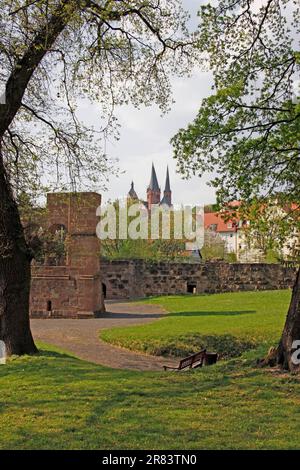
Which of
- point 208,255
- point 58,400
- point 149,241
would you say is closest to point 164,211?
point 149,241

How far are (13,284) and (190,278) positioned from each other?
78.0ft

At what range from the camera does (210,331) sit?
55.5 ft

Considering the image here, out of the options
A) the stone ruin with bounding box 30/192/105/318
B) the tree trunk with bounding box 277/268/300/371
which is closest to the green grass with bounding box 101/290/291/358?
the tree trunk with bounding box 277/268/300/371

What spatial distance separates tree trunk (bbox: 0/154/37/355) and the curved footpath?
233 cm

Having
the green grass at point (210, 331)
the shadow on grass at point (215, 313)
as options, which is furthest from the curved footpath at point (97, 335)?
the shadow on grass at point (215, 313)

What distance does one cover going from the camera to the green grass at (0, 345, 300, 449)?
597cm

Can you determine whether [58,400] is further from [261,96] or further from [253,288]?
[253,288]

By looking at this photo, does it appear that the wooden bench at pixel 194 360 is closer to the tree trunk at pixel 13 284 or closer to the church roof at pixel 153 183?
the tree trunk at pixel 13 284

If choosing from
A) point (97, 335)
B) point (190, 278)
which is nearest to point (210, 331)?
point (97, 335)

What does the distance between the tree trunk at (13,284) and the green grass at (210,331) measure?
4308 millimetres

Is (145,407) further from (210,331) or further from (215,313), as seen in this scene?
(215,313)

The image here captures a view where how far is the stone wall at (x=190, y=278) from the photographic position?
34312 mm

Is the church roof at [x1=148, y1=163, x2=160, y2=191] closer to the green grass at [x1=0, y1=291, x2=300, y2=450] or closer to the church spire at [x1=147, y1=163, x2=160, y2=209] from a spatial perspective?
the church spire at [x1=147, y1=163, x2=160, y2=209]
